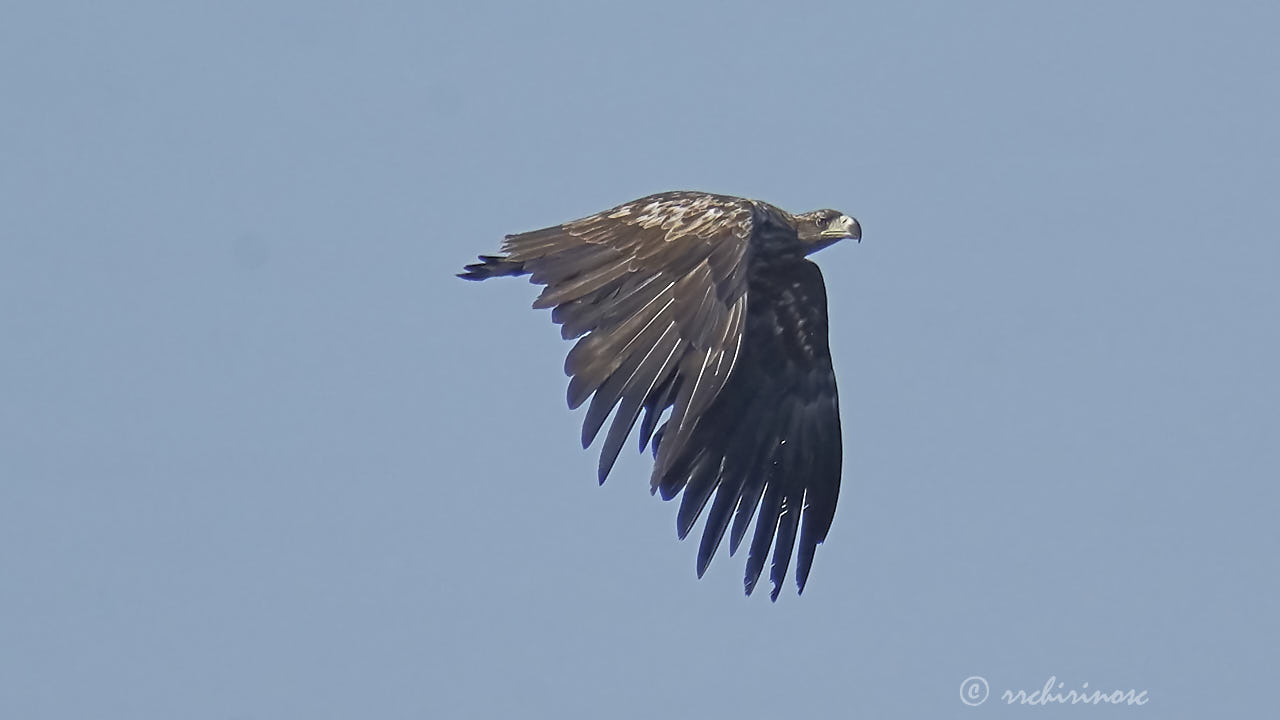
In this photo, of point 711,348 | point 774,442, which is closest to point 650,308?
point 711,348

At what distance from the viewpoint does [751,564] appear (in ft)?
59.4

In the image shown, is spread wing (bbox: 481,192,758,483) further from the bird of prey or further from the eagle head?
the eagle head

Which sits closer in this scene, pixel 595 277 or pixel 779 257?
pixel 595 277

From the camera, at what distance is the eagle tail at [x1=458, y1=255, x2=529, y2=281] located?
1761cm

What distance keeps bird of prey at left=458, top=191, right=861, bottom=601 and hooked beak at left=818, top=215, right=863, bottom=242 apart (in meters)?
0.01

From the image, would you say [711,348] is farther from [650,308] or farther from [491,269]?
[491,269]

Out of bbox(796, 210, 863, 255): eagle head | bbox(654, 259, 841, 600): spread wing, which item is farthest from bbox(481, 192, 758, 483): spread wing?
bbox(796, 210, 863, 255): eagle head

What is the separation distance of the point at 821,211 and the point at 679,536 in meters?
3.41

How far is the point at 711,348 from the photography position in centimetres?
1565

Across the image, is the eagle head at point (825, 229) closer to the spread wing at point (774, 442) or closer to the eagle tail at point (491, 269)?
the spread wing at point (774, 442)

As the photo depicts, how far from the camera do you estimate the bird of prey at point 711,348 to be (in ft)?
51.6

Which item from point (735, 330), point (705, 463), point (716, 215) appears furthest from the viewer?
point (705, 463)

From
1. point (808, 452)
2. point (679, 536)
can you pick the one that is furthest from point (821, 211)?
point (679, 536)

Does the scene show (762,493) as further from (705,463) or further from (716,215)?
(716,215)
